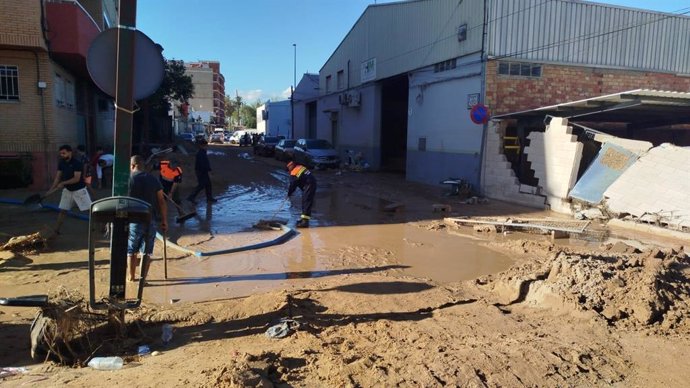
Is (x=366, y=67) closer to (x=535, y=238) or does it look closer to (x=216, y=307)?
(x=535, y=238)

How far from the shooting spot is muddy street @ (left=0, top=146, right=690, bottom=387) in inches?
155

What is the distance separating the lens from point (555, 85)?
17.1 m

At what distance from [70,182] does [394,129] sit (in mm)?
21832

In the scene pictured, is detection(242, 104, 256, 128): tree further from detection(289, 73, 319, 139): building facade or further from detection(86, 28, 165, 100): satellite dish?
detection(86, 28, 165, 100): satellite dish

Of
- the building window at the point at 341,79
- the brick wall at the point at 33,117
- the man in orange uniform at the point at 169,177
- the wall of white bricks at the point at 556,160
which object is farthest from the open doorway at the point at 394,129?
the man in orange uniform at the point at 169,177

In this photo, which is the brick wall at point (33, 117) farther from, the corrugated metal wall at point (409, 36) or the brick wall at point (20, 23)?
the corrugated metal wall at point (409, 36)

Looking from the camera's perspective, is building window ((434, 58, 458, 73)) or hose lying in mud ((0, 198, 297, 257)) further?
building window ((434, 58, 458, 73))

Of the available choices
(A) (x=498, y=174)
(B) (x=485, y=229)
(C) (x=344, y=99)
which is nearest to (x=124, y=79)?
(B) (x=485, y=229)

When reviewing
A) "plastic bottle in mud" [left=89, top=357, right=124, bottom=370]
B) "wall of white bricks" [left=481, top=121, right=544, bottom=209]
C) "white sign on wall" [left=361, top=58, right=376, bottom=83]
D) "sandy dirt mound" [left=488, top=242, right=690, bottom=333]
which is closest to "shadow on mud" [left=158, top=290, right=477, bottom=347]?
"plastic bottle in mud" [left=89, top=357, right=124, bottom=370]

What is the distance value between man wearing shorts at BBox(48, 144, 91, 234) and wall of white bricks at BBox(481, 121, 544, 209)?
39.1ft

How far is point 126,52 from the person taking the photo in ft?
14.4

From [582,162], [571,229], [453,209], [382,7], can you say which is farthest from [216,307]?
[382,7]

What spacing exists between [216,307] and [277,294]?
0.70 m

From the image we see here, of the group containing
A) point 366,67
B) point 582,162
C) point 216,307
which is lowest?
point 216,307
